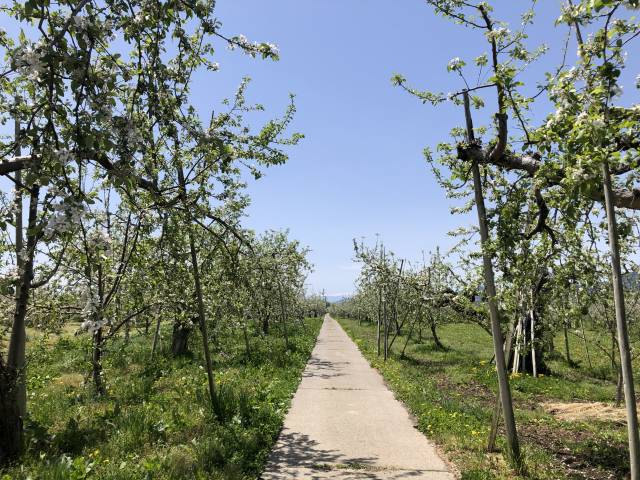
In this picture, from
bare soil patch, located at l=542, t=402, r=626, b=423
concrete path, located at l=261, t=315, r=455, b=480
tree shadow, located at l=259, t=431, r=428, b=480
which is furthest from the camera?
bare soil patch, located at l=542, t=402, r=626, b=423

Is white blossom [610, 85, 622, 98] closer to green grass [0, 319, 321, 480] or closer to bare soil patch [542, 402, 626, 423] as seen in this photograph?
green grass [0, 319, 321, 480]

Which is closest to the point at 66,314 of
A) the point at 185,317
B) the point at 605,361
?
the point at 185,317

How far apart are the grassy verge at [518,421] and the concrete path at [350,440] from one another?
40 cm

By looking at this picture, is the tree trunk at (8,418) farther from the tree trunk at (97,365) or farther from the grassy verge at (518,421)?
the grassy verge at (518,421)

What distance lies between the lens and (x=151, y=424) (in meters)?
7.08

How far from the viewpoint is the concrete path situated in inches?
232

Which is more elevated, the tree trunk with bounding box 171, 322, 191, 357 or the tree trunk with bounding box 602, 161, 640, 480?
the tree trunk with bounding box 602, 161, 640, 480

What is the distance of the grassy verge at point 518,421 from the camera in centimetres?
612

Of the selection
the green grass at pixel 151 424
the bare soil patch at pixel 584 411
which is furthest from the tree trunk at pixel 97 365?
the bare soil patch at pixel 584 411

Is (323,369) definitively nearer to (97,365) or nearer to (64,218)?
(97,365)

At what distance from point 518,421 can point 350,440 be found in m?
3.97

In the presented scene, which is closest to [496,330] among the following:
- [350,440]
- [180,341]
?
[350,440]

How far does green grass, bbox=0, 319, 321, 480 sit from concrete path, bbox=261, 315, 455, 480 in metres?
0.39

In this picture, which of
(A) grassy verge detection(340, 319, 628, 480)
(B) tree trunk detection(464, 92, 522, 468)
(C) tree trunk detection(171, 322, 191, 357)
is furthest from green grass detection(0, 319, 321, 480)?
(B) tree trunk detection(464, 92, 522, 468)
